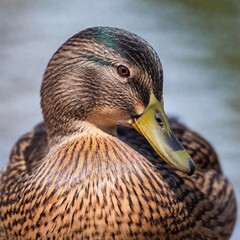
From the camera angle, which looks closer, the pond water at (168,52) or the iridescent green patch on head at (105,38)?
the iridescent green patch on head at (105,38)

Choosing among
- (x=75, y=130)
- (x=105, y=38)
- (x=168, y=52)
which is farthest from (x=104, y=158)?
(x=168, y=52)

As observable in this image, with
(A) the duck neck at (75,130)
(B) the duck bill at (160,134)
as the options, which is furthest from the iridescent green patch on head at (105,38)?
(A) the duck neck at (75,130)

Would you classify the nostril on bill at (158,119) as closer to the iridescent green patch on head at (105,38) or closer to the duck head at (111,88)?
the duck head at (111,88)

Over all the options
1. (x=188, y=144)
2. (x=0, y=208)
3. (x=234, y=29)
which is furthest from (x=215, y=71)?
(x=0, y=208)

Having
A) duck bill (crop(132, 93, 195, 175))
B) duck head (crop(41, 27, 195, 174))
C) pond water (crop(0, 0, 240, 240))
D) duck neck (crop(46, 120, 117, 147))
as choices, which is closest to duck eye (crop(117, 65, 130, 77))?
duck head (crop(41, 27, 195, 174))

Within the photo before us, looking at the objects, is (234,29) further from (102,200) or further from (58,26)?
(102,200)
